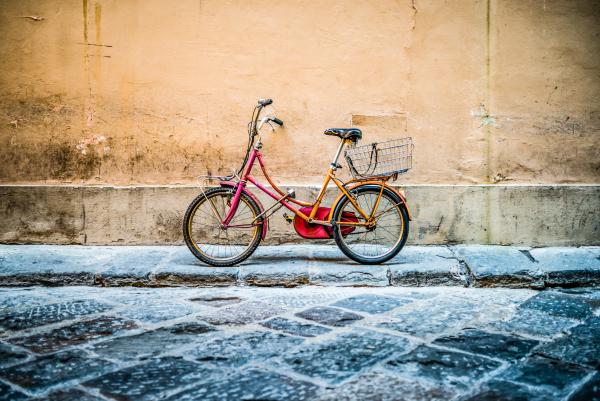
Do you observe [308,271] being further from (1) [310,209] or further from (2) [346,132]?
(2) [346,132]

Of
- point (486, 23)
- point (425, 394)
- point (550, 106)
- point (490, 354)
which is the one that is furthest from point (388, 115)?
point (425, 394)

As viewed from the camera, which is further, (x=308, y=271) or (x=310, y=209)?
(x=310, y=209)

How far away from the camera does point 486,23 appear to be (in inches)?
225

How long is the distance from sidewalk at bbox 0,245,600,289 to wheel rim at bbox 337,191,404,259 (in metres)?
0.31

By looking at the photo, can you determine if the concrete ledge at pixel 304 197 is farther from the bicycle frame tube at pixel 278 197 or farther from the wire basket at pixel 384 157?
the bicycle frame tube at pixel 278 197

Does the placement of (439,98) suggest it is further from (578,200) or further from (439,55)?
(578,200)

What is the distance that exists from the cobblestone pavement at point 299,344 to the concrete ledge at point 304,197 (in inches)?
51.8

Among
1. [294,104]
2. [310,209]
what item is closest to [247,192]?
[310,209]

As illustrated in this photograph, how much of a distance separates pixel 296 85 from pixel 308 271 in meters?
2.28

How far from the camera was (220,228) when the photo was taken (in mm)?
5262

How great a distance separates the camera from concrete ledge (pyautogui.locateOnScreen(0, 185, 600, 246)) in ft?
18.6

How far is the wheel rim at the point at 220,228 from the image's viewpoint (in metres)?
5.02

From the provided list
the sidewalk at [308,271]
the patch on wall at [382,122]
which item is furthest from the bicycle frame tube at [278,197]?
the patch on wall at [382,122]

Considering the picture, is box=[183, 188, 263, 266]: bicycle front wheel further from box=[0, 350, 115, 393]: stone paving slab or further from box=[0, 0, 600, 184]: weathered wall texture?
box=[0, 350, 115, 393]: stone paving slab
